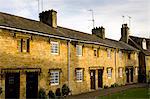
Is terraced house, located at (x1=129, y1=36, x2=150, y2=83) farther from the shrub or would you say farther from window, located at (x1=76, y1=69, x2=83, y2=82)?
the shrub

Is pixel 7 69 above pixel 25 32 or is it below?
below

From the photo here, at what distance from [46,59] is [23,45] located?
3.63 m

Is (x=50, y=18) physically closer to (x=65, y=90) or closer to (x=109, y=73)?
(x=65, y=90)

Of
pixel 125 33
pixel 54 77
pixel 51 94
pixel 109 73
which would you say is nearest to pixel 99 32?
pixel 109 73

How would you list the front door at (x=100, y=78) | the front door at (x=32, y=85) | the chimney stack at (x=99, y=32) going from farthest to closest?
the chimney stack at (x=99, y=32) → the front door at (x=100, y=78) → the front door at (x=32, y=85)

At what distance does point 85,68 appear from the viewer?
3516 centimetres

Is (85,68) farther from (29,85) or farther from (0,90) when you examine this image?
(0,90)

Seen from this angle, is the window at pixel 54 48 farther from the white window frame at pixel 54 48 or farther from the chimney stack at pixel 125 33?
the chimney stack at pixel 125 33

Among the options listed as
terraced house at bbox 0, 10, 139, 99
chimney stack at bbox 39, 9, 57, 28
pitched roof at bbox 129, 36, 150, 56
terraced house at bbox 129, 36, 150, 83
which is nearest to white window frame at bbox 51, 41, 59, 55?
terraced house at bbox 0, 10, 139, 99

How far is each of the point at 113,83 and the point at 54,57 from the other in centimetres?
1653

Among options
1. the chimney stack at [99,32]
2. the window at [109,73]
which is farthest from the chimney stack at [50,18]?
the chimney stack at [99,32]

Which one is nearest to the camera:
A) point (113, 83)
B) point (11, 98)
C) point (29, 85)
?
point (11, 98)

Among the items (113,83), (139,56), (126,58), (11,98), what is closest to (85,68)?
(113,83)

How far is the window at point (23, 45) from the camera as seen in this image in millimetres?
24886
